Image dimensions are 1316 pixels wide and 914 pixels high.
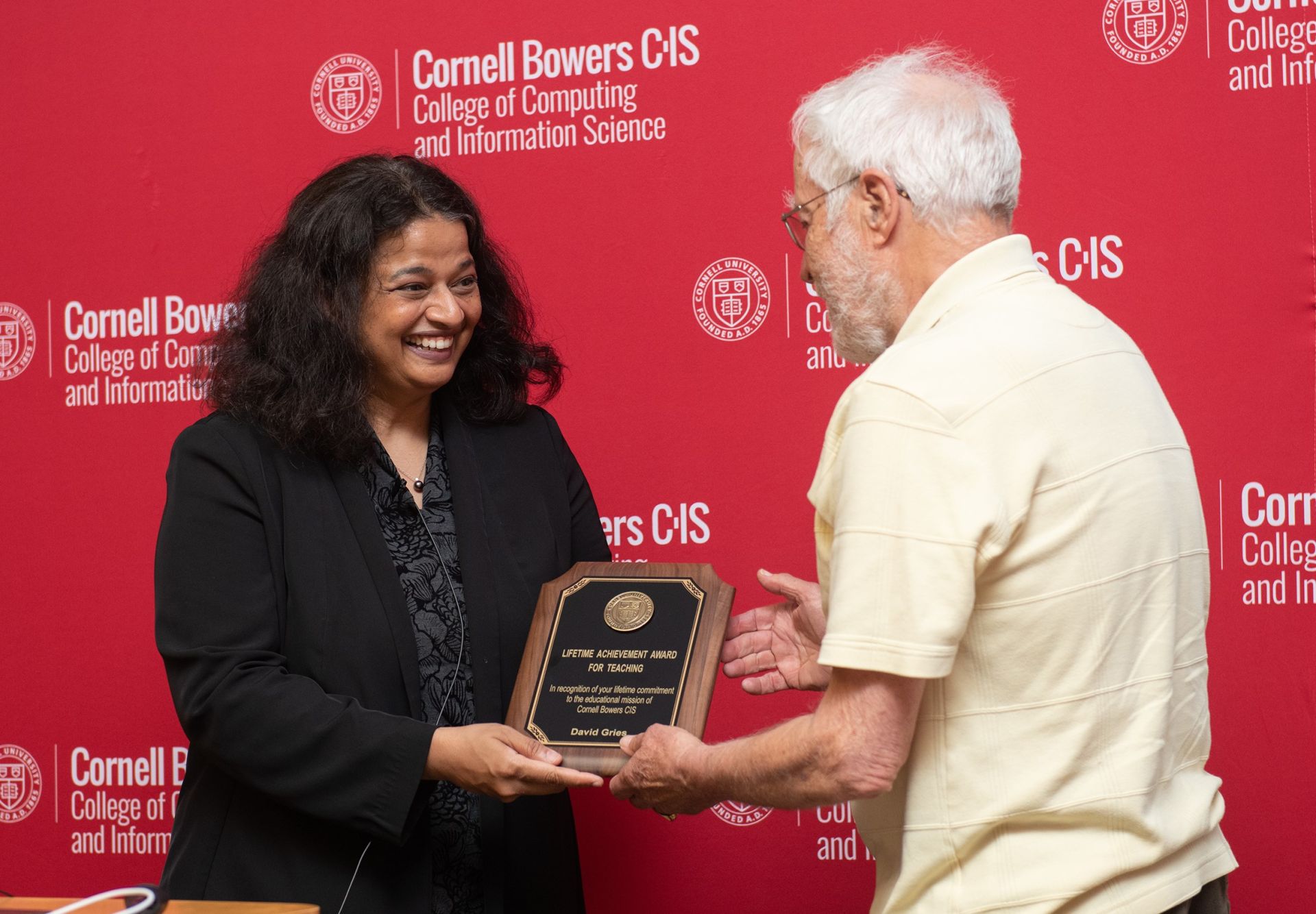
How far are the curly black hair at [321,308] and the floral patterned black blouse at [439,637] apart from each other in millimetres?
95

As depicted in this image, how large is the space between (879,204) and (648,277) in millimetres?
1292

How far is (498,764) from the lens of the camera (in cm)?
166

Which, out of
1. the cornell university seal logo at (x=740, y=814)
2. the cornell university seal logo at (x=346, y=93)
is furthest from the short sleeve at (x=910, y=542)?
the cornell university seal logo at (x=346, y=93)

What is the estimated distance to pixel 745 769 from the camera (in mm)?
1400

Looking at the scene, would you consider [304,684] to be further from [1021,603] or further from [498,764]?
[1021,603]

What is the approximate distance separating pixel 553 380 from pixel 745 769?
103 centimetres

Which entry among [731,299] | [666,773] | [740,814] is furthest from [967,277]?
[740,814]

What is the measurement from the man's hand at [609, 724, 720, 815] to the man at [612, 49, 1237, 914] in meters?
0.07

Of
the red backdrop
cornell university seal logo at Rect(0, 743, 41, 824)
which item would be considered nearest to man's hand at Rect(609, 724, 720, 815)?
the red backdrop

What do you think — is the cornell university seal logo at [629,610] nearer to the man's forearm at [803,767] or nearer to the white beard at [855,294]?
the man's forearm at [803,767]

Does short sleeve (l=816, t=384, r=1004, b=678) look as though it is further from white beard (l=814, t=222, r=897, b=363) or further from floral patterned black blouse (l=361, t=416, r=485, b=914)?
floral patterned black blouse (l=361, t=416, r=485, b=914)

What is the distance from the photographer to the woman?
67.2 inches

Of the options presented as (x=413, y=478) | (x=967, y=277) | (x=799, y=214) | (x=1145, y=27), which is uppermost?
(x=1145, y=27)

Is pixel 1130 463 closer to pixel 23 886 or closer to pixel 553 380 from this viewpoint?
pixel 553 380
